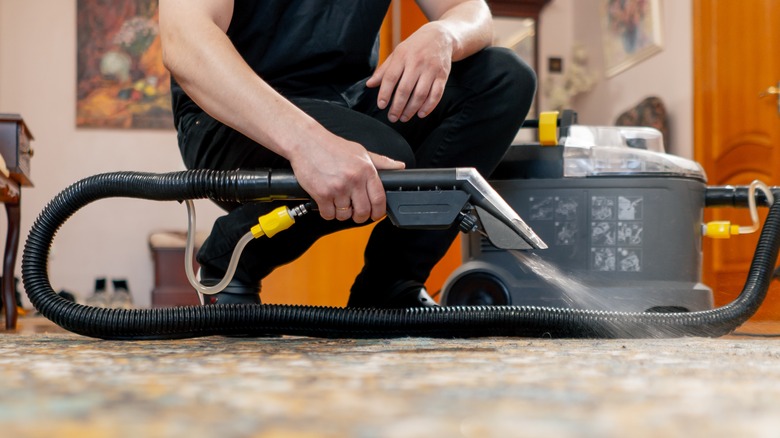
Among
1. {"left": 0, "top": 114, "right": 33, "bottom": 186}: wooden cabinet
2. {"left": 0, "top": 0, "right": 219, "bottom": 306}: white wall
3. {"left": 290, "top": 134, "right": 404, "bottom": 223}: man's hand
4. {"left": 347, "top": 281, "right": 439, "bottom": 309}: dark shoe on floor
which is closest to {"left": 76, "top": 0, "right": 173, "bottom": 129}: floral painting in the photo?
{"left": 0, "top": 0, "right": 219, "bottom": 306}: white wall

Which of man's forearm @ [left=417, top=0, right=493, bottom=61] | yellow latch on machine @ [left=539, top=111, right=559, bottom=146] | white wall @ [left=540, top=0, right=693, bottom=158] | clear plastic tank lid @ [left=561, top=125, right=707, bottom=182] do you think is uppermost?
white wall @ [left=540, top=0, right=693, bottom=158]

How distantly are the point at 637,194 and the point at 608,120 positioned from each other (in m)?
2.52

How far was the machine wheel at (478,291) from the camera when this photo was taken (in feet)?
4.97

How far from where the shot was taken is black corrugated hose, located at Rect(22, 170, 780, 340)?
97 cm

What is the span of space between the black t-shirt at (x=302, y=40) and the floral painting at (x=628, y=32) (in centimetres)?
250

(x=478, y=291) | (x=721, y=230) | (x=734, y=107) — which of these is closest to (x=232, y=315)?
(x=478, y=291)

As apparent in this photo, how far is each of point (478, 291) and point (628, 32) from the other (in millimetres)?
2489

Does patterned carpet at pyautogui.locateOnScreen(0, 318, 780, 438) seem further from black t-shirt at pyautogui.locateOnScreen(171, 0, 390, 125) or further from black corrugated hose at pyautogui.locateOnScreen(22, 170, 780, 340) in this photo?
black t-shirt at pyautogui.locateOnScreen(171, 0, 390, 125)

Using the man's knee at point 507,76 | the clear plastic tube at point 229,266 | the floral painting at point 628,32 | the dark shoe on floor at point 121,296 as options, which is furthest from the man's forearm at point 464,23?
the dark shoe on floor at point 121,296

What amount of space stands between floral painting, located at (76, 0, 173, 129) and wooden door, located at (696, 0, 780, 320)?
2438 mm

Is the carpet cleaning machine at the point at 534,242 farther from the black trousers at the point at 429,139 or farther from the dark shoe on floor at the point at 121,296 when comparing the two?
the dark shoe on floor at the point at 121,296

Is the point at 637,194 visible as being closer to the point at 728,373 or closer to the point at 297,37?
the point at 297,37

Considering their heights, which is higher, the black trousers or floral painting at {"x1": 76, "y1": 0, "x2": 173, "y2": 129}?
floral painting at {"x1": 76, "y1": 0, "x2": 173, "y2": 129}

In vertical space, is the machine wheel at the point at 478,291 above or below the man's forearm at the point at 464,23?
below
